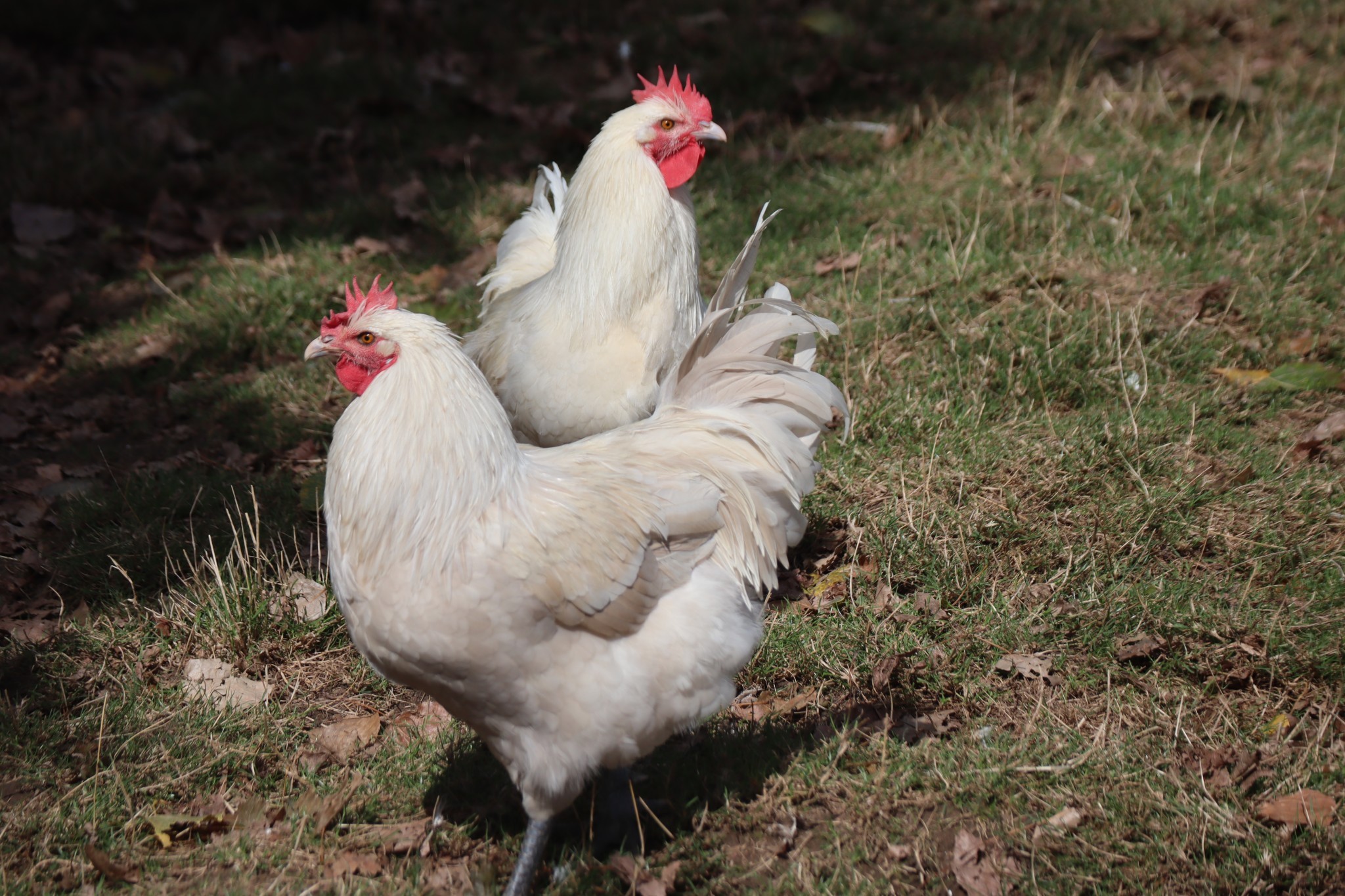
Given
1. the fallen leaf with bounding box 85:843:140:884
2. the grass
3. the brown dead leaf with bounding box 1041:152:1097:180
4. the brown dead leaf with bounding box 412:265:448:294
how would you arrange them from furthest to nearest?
the brown dead leaf with bounding box 1041:152:1097:180 → the brown dead leaf with bounding box 412:265:448:294 → the grass → the fallen leaf with bounding box 85:843:140:884

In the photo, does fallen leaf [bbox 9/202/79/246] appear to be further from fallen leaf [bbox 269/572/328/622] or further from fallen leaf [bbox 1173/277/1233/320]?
fallen leaf [bbox 1173/277/1233/320]

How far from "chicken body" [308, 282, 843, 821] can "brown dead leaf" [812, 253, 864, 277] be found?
9.90 feet

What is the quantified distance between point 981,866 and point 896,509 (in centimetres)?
173

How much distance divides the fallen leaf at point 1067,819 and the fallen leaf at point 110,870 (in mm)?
2840

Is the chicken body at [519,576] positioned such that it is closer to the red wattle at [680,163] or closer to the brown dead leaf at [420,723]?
the brown dead leaf at [420,723]

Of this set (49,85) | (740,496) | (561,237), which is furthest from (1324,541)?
(49,85)

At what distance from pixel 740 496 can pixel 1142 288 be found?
3240 mm

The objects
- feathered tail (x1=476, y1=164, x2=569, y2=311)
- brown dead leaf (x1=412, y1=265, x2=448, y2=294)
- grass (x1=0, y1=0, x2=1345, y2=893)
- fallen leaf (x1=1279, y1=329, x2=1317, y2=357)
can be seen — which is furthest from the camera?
brown dead leaf (x1=412, y1=265, x2=448, y2=294)

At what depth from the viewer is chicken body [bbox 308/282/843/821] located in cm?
293

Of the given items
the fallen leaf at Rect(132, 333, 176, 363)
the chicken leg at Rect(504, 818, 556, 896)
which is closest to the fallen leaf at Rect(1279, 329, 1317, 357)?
the chicken leg at Rect(504, 818, 556, 896)

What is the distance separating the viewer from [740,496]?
354 centimetres

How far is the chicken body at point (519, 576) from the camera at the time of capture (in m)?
2.93

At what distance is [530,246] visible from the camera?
521 centimetres

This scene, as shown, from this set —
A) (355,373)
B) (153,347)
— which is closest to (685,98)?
(355,373)
